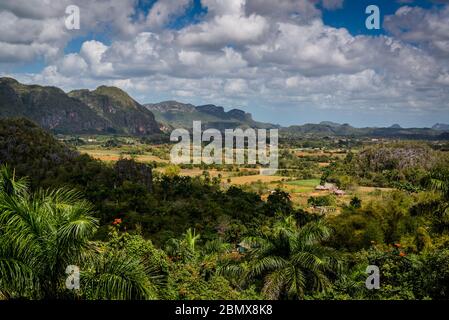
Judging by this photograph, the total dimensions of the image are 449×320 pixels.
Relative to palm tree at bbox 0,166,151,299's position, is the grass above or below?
below

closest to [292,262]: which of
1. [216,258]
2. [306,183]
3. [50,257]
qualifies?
[216,258]

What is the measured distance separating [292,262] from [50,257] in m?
7.14

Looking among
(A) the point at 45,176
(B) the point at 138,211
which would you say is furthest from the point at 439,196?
(A) the point at 45,176

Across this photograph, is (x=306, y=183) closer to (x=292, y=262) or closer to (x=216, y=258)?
(x=216, y=258)

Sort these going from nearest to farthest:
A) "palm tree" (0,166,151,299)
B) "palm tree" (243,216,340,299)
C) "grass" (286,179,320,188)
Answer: "palm tree" (0,166,151,299) → "palm tree" (243,216,340,299) → "grass" (286,179,320,188)

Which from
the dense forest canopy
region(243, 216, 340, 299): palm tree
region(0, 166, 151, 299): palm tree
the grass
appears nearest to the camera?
region(0, 166, 151, 299): palm tree

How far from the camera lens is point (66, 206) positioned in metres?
8.38

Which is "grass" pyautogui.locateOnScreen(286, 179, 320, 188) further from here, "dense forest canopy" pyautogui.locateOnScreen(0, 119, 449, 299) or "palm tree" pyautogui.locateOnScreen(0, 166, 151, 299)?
"palm tree" pyautogui.locateOnScreen(0, 166, 151, 299)

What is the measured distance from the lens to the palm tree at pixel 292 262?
39.2 feet

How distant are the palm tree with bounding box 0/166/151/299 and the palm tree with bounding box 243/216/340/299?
16.8 ft

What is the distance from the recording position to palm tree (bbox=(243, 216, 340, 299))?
1196cm

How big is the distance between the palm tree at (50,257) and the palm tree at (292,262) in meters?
5.13

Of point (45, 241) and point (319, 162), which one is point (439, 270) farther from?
point (319, 162)

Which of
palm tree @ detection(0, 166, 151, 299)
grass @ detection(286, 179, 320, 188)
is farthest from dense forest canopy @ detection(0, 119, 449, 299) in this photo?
grass @ detection(286, 179, 320, 188)
